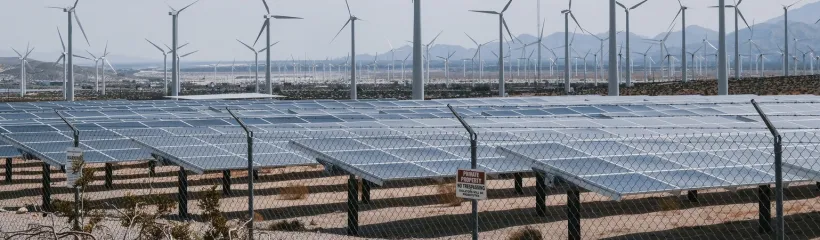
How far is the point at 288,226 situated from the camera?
22438 millimetres

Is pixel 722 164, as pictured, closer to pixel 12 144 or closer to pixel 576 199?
pixel 576 199

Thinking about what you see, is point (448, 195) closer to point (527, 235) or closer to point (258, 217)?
point (258, 217)

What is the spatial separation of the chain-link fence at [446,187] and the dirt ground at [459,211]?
0.05 meters

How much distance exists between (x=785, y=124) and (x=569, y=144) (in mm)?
7066

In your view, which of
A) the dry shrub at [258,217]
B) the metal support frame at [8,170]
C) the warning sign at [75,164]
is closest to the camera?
the warning sign at [75,164]

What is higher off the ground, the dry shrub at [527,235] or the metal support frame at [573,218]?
the metal support frame at [573,218]

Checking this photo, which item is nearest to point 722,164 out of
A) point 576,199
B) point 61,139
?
point 576,199

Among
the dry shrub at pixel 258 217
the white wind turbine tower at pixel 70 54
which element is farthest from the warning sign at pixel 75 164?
the white wind turbine tower at pixel 70 54

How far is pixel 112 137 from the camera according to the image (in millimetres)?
29344

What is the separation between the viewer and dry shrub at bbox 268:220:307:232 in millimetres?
21844

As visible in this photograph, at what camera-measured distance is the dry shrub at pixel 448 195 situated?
88.5ft

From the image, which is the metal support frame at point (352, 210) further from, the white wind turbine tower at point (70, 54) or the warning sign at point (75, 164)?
the white wind turbine tower at point (70, 54)

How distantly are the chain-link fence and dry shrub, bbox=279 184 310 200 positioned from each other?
8 centimetres

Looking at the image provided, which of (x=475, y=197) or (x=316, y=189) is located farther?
(x=316, y=189)
